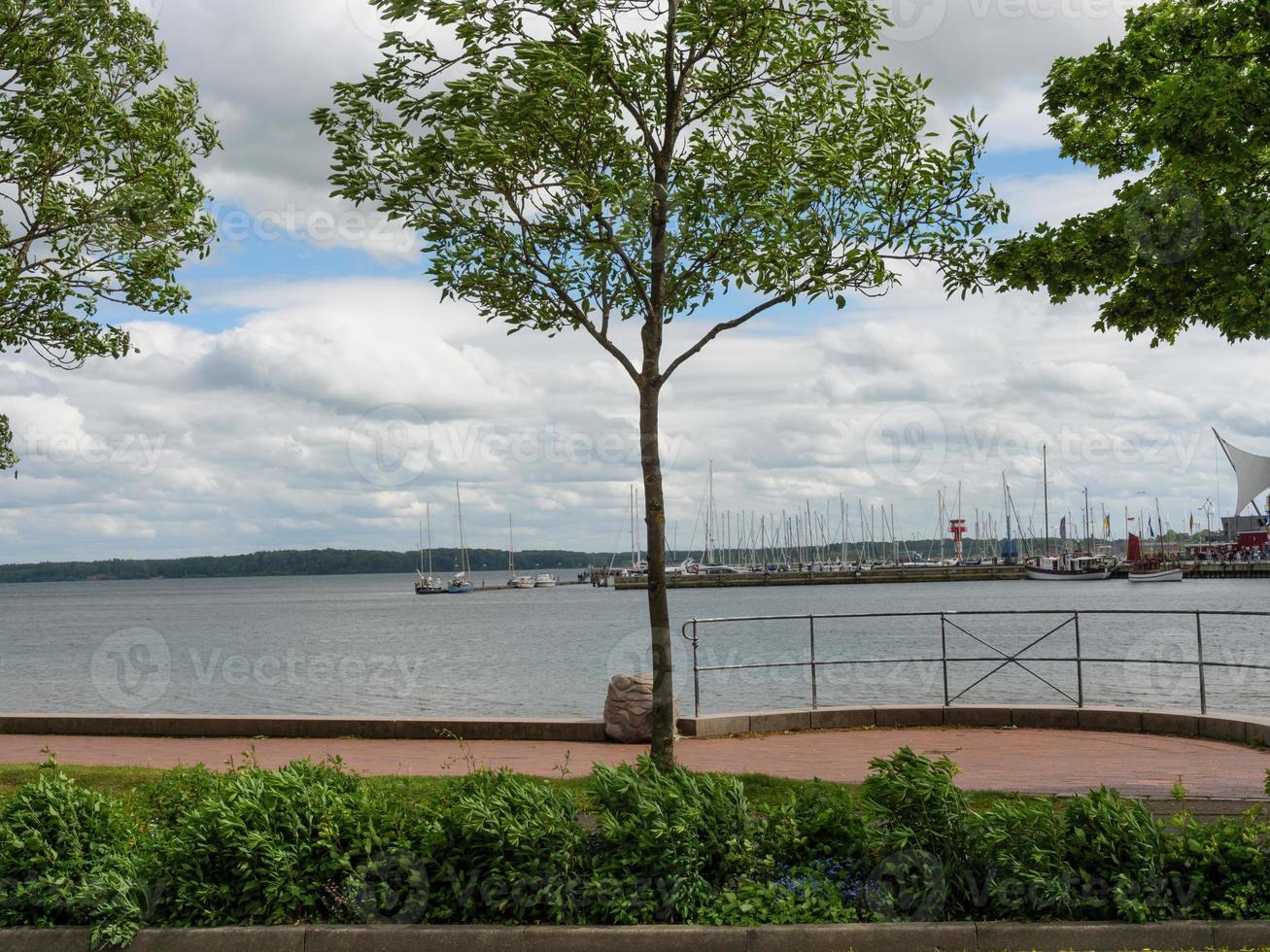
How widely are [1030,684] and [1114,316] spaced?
25296 millimetres

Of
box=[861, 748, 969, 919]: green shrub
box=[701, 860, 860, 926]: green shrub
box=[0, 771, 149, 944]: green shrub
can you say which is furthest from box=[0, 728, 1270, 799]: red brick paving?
box=[701, 860, 860, 926]: green shrub

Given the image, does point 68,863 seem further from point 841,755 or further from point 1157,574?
point 1157,574

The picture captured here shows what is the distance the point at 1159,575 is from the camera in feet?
438

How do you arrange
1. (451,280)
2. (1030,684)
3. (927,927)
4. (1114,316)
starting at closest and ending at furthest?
(927,927) < (451,280) < (1114,316) < (1030,684)

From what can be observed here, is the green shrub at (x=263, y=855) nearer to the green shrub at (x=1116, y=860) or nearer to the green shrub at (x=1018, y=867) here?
the green shrub at (x=1018, y=867)

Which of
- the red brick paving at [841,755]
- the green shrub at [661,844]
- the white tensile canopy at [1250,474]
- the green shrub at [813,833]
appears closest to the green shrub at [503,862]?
the green shrub at [661,844]

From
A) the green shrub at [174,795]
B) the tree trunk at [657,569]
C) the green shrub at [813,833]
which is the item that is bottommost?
the green shrub at [813,833]

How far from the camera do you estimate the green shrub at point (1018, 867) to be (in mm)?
6246

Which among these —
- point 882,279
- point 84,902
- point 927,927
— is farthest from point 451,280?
point 927,927

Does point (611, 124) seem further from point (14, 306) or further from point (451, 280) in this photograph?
point (14, 306)

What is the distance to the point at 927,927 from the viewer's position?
6039 mm

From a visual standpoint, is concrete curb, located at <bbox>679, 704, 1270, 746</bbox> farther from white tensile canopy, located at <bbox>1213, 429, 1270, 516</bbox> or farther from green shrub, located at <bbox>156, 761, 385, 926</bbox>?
white tensile canopy, located at <bbox>1213, 429, 1270, 516</bbox>

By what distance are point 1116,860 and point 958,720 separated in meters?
8.05

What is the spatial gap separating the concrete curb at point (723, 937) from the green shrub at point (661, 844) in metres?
0.20
